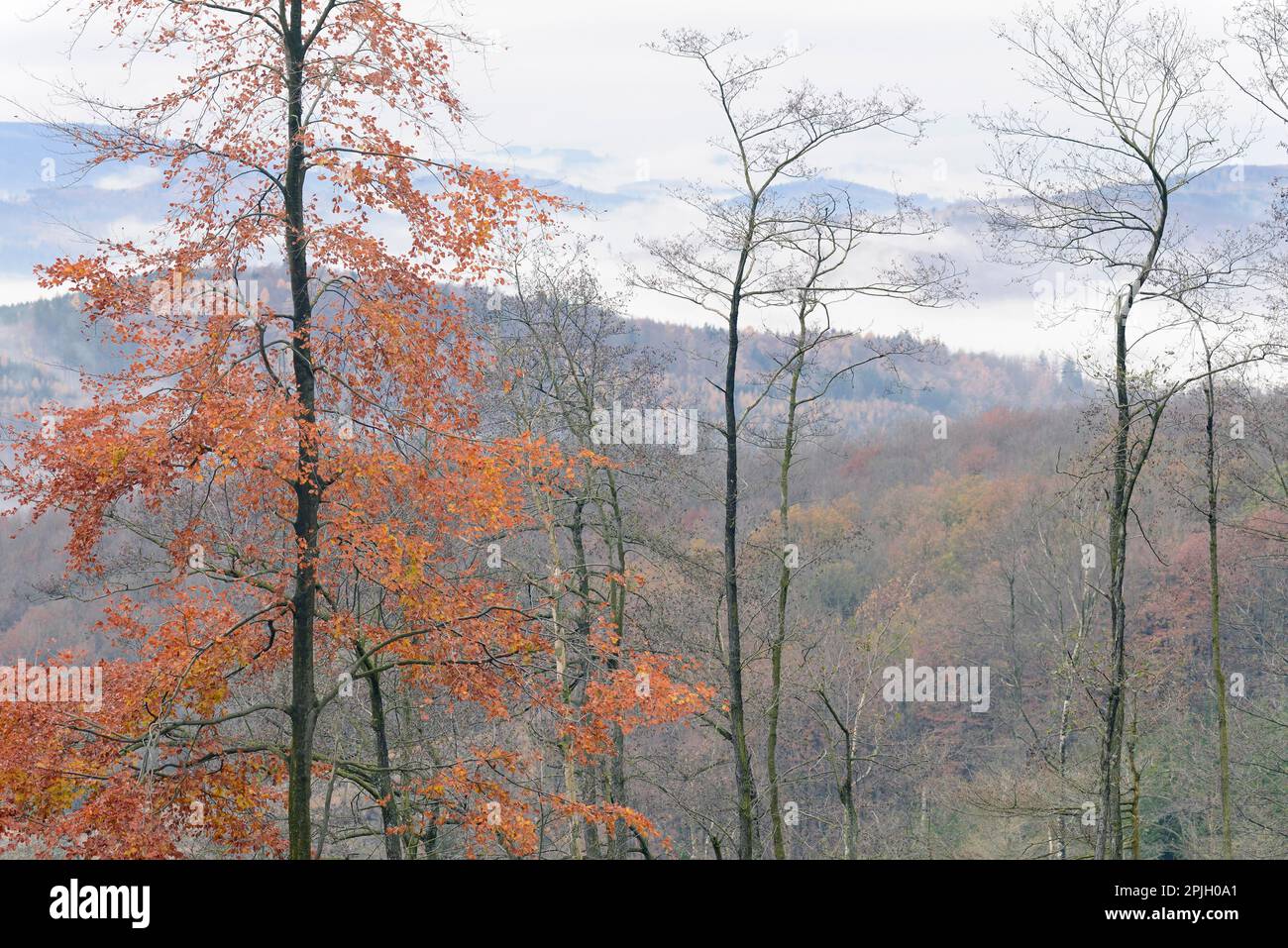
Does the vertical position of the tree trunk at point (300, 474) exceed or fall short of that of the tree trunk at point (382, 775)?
it exceeds it

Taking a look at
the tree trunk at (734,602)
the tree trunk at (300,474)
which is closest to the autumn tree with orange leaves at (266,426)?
the tree trunk at (300,474)

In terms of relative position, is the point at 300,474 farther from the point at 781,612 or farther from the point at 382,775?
the point at 781,612

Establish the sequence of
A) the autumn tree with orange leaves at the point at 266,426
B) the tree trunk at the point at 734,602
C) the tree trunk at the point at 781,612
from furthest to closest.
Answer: the tree trunk at the point at 781,612 → the tree trunk at the point at 734,602 → the autumn tree with orange leaves at the point at 266,426

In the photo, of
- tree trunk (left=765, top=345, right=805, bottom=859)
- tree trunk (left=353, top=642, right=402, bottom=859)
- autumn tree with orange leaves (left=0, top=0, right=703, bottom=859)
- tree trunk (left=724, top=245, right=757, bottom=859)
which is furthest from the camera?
tree trunk (left=765, top=345, right=805, bottom=859)

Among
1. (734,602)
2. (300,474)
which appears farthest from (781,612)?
(300,474)

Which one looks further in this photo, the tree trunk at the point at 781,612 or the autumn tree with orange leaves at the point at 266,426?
the tree trunk at the point at 781,612

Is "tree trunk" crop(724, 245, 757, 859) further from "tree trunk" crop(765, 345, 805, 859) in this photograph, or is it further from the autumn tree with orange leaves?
the autumn tree with orange leaves

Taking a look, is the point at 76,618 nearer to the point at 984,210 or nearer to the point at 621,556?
the point at 621,556

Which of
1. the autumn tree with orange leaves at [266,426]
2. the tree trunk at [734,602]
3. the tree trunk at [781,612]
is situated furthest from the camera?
the tree trunk at [781,612]

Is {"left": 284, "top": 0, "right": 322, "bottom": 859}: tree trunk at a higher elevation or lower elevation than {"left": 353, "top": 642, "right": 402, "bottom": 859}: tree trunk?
higher

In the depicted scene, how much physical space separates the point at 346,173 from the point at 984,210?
352 inches

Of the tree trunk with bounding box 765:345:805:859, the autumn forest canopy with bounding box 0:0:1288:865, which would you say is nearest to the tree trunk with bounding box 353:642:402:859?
the autumn forest canopy with bounding box 0:0:1288:865

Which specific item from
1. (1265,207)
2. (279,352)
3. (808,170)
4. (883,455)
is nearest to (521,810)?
(279,352)

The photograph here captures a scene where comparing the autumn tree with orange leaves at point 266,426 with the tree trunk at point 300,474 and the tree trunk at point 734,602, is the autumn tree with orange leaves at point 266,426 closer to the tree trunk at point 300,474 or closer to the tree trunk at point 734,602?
the tree trunk at point 300,474
